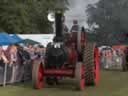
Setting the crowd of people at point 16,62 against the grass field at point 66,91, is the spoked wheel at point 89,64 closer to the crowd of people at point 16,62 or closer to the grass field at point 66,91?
the grass field at point 66,91

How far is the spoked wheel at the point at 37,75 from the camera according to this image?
1593 centimetres

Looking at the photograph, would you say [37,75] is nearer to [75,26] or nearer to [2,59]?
[2,59]

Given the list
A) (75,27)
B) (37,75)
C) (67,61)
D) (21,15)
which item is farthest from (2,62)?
(21,15)

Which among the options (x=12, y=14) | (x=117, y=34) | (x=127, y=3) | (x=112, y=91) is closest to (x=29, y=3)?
(x=12, y=14)

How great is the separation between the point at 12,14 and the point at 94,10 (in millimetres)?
37008

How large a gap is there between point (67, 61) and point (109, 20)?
57243 mm

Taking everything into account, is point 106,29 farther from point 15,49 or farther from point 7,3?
point 15,49

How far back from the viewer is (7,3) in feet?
138

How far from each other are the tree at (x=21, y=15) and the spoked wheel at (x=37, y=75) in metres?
26.1

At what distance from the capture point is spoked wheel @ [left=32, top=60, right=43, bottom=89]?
627 inches

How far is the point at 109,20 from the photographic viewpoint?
2881 inches

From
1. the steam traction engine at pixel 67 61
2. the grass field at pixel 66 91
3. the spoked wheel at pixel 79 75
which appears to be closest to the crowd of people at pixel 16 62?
the grass field at pixel 66 91

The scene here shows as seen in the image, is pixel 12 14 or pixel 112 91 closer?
pixel 112 91

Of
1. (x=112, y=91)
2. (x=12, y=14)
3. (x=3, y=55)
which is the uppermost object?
(x=12, y=14)
